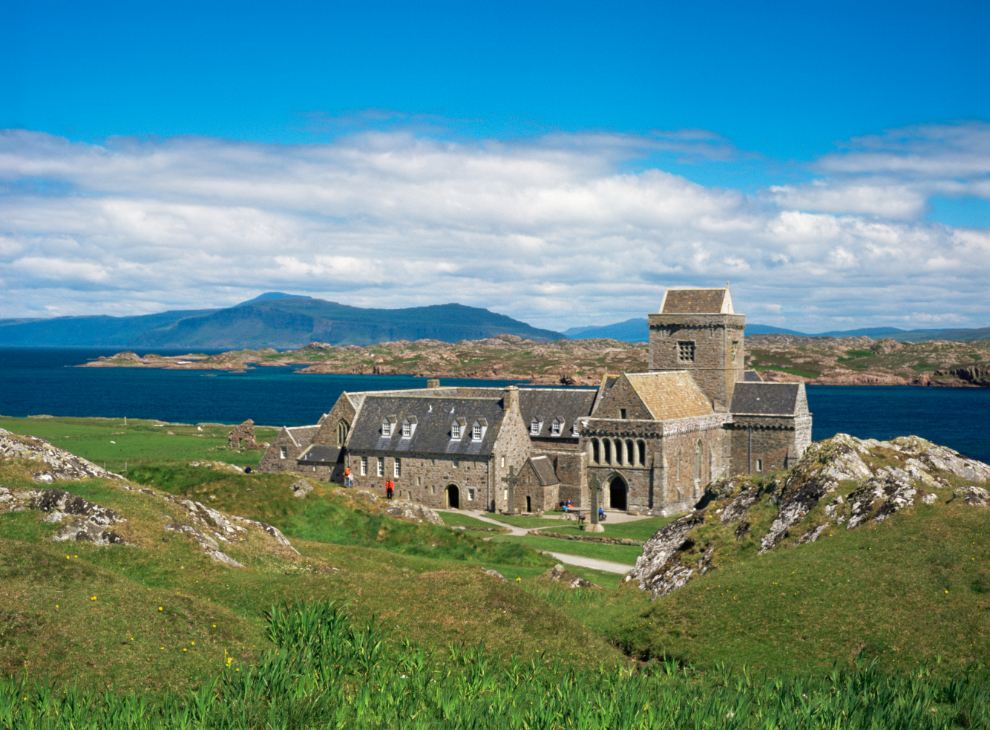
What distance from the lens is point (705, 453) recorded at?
2881 inches

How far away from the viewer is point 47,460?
96.2 ft

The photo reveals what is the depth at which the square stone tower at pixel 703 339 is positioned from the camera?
252 feet

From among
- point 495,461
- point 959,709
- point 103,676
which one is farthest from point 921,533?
point 495,461

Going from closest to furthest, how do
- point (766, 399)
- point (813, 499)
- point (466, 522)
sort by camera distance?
point (813, 499), point (466, 522), point (766, 399)

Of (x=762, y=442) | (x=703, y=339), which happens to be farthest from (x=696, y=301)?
(x=762, y=442)

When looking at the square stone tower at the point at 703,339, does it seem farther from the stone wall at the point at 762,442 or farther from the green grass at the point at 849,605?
the green grass at the point at 849,605

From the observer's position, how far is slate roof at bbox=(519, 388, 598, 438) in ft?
236

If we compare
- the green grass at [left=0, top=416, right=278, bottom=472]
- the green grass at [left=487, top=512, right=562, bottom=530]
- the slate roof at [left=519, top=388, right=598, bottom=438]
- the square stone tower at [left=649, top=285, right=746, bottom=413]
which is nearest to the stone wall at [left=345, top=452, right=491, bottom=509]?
the green grass at [left=487, top=512, right=562, bottom=530]

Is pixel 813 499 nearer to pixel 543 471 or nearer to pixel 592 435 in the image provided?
pixel 592 435

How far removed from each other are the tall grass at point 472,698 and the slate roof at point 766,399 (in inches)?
2344

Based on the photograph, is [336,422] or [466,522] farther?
[336,422]

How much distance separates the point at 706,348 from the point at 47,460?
6044 cm

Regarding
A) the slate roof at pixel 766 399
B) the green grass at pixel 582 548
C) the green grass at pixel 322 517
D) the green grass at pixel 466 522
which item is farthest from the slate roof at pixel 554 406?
the green grass at pixel 322 517

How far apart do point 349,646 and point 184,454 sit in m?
67.0
